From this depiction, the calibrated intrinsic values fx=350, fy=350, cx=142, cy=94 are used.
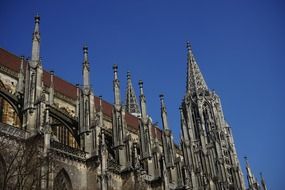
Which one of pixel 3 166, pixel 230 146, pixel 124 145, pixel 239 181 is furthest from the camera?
pixel 230 146

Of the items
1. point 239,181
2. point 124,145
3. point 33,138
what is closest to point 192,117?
point 239,181

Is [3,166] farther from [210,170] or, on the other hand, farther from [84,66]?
[210,170]

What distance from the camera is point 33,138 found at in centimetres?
1459

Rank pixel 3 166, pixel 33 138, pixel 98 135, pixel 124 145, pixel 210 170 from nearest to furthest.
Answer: pixel 3 166, pixel 33 138, pixel 98 135, pixel 124 145, pixel 210 170

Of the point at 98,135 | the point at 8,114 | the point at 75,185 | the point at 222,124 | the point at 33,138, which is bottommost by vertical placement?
the point at 75,185

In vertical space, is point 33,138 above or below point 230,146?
below

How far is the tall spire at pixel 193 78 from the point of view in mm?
43791

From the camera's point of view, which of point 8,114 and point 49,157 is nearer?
point 49,157

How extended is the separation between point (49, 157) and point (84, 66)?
324 inches

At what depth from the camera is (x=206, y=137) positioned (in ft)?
130

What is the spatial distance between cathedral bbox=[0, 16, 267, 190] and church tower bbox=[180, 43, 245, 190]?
152 mm

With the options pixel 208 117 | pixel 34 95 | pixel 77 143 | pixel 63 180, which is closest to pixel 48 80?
pixel 77 143

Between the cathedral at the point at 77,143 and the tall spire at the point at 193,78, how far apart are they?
9708 millimetres

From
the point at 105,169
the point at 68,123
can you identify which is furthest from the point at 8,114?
the point at 105,169
